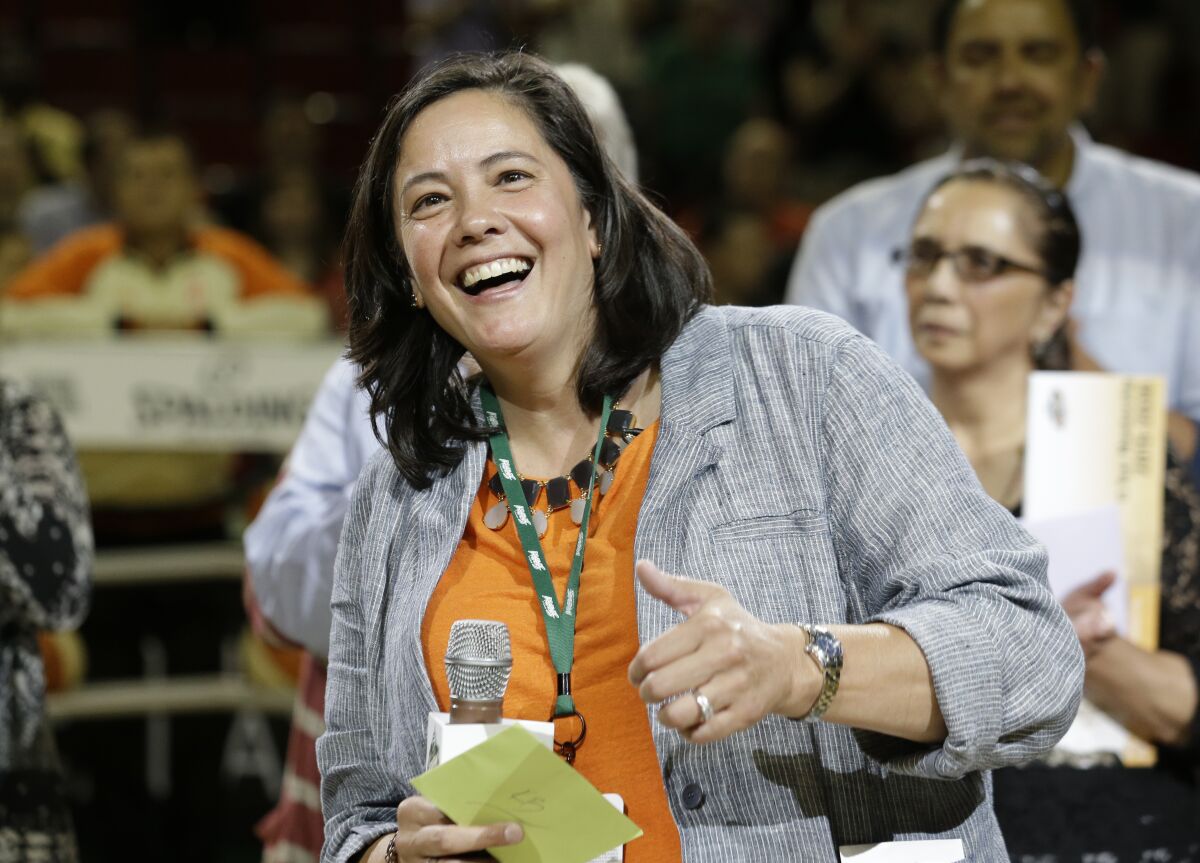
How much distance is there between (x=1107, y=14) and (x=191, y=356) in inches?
230

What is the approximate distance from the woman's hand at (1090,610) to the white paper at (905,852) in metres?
0.80

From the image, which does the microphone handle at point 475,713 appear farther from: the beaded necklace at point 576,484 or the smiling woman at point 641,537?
the beaded necklace at point 576,484

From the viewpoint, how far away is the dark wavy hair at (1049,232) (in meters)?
2.63

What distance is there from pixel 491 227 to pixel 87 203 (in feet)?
17.4

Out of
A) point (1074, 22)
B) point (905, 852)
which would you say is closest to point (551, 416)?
point (905, 852)

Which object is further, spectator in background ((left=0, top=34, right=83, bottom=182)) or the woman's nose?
spectator in background ((left=0, top=34, right=83, bottom=182))

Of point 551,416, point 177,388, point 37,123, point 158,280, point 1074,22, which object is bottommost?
point 177,388

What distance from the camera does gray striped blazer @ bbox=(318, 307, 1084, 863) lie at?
153 cm

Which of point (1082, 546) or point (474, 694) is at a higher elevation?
point (474, 694)

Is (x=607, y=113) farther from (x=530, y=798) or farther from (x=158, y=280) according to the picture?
(x=158, y=280)

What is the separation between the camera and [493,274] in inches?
70.0

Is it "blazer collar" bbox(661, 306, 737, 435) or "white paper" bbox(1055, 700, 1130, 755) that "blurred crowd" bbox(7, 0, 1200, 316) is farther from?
"blazer collar" bbox(661, 306, 737, 435)

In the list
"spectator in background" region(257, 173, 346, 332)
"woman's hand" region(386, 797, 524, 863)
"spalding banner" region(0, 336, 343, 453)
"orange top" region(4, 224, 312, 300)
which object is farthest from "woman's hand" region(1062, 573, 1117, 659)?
"spectator in background" region(257, 173, 346, 332)

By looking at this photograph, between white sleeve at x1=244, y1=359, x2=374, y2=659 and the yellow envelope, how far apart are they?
0.96 m
